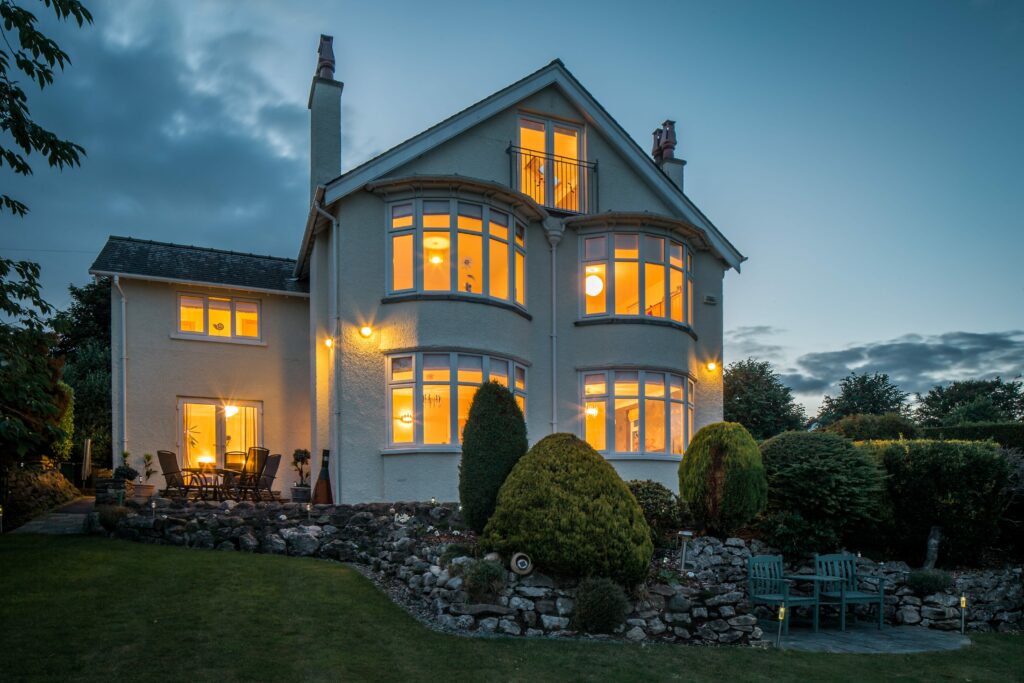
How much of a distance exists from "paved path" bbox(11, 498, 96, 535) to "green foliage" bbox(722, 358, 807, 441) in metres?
25.6

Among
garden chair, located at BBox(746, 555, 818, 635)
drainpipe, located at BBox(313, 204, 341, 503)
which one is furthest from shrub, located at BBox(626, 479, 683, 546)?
drainpipe, located at BBox(313, 204, 341, 503)

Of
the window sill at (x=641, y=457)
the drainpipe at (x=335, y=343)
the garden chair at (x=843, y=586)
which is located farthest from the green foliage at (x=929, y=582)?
the drainpipe at (x=335, y=343)

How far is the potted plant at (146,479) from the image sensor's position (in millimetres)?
17000

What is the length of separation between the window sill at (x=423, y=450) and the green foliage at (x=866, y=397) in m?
35.0

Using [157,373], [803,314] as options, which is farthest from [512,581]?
[803,314]

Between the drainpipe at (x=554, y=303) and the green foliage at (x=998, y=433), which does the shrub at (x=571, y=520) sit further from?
the green foliage at (x=998, y=433)

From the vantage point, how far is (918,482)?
14.2 m

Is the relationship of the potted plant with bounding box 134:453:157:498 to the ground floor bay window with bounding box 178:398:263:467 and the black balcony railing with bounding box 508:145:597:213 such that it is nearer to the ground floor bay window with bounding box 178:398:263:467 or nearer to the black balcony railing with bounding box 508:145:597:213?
the ground floor bay window with bounding box 178:398:263:467

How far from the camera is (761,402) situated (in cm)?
3297

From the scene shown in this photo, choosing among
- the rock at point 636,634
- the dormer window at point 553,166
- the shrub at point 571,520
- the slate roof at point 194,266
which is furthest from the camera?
the slate roof at point 194,266

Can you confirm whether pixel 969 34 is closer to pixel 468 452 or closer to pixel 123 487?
pixel 468 452

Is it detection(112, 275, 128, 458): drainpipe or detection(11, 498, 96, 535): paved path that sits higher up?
detection(112, 275, 128, 458): drainpipe

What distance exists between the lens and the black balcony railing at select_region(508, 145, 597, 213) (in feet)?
59.7

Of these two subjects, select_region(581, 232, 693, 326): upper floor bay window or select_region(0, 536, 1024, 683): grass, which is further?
select_region(581, 232, 693, 326): upper floor bay window
